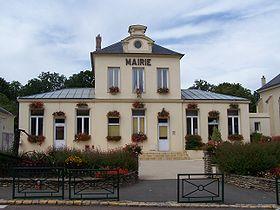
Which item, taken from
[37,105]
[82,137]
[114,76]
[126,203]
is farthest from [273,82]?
[126,203]

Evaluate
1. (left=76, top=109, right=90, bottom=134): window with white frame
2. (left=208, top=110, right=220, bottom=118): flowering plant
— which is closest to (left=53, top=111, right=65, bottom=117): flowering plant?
(left=76, top=109, right=90, bottom=134): window with white frame

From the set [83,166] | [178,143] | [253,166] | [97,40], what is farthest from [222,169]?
[97,40]

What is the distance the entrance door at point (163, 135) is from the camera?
30.8 m

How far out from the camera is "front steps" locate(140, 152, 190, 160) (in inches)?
1134

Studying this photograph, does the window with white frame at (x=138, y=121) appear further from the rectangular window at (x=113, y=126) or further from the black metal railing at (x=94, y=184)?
the black metal railing at (x=94, y=184)

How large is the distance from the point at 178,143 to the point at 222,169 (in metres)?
14.6

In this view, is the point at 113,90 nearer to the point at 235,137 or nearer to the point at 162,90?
the point at 162,90

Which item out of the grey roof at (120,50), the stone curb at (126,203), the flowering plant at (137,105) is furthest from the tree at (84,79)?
the stone curb at (126,203)

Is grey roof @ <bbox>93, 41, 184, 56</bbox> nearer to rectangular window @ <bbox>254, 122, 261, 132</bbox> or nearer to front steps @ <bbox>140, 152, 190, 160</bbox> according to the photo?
front steps @ <bbox>140, 152, 190, 160</bbox>

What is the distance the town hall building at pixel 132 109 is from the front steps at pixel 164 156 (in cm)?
64

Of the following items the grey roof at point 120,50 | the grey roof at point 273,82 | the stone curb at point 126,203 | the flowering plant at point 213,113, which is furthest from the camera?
the grey roof at point 273,82

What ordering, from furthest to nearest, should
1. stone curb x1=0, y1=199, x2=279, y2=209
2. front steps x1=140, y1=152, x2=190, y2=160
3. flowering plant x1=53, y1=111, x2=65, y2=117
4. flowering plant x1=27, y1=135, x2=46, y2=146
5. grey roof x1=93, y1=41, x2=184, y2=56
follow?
grey roof x1=93, y1=41, x2=184, y2=56 < flowering plant x1=53, y1=111, x2=65, y2=117 < flowering plant x1=27, y1=135, x2=46, y2=146 < front steps x1=140, y1=152, x2=190, y2=160 < stone curb x1=0, y1=199, x2=279, y2=209

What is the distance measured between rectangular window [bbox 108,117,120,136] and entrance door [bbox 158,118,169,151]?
10.6ft

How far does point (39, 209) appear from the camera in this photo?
10.4 m
